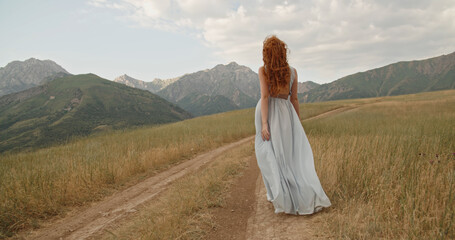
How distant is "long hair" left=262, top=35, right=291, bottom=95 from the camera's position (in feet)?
12.8

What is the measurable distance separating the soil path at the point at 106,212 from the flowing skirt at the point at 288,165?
111 inches

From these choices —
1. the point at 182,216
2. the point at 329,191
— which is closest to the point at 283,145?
the point at 329,191

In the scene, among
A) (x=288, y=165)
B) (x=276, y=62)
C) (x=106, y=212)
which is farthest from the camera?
(x=106, y=212)

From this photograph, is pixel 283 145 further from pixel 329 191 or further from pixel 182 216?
pixel 182 216

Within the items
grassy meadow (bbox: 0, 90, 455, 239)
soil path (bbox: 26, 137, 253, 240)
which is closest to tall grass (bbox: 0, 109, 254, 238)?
grassy meadow (bbox: 0, 90, 455, 239)

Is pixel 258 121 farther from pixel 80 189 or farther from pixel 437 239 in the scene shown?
pixel 80 189

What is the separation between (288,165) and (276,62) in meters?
1.69

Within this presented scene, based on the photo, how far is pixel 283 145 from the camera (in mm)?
4129

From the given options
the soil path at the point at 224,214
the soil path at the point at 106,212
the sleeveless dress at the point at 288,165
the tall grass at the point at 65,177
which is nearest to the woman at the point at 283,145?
the sleeveless dress at the point at 288,165

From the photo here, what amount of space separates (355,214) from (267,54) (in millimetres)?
2613

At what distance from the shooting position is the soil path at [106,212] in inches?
162

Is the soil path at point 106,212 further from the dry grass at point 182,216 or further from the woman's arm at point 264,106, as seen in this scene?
the woman's arm at point 264,106

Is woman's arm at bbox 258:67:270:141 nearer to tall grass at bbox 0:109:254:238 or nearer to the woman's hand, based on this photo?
the woman's hand

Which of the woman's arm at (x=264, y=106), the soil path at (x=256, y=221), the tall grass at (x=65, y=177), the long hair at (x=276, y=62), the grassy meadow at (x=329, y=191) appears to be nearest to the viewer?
the grassy meadow at (x=329, y=191)
